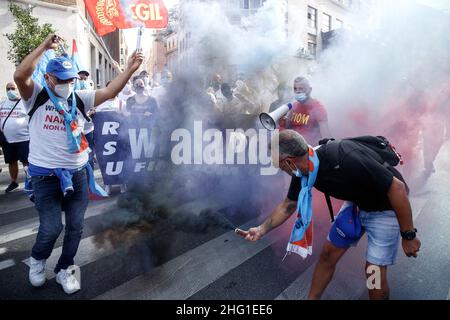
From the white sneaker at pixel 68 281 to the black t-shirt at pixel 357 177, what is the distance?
79.4 inches

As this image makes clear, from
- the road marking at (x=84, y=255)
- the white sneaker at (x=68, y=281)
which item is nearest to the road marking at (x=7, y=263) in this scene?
the road marking at (x=84, y=255)

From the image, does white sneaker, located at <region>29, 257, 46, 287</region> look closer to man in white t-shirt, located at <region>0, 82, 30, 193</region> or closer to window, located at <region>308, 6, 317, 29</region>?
man in white t-shirt, located at <region>0, 82, 30, 193</region>

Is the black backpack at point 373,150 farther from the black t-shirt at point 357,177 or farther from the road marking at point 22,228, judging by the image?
the road marking at point 22,228

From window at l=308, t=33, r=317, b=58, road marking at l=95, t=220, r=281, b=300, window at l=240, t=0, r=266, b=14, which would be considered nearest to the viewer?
road marking at l=95, t=220, r=281, b=300

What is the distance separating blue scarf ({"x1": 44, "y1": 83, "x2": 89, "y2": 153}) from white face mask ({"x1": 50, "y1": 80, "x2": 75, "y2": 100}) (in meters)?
0.04

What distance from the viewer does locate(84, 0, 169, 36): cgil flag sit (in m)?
4.07

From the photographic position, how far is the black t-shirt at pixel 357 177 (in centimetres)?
199

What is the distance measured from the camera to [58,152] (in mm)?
2611

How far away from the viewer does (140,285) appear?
2777mm

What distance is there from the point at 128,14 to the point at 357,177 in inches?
130

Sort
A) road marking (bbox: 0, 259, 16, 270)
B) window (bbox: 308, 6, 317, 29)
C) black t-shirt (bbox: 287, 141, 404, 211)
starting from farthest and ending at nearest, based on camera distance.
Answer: window (bbox: 308, 6, 317, 29) → road marking (bbox: 0, 259, 16, 270) → black t-shirt (bbox: 287, 141, 404, 211)

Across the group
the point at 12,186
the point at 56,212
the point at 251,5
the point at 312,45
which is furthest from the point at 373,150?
the point at 12,186

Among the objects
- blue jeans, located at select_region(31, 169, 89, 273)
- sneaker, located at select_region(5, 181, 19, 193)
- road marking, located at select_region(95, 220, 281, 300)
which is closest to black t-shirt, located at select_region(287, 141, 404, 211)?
road marking, located at select_region(95, 220, 281, 300)

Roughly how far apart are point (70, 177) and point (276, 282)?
1842 millimetres
